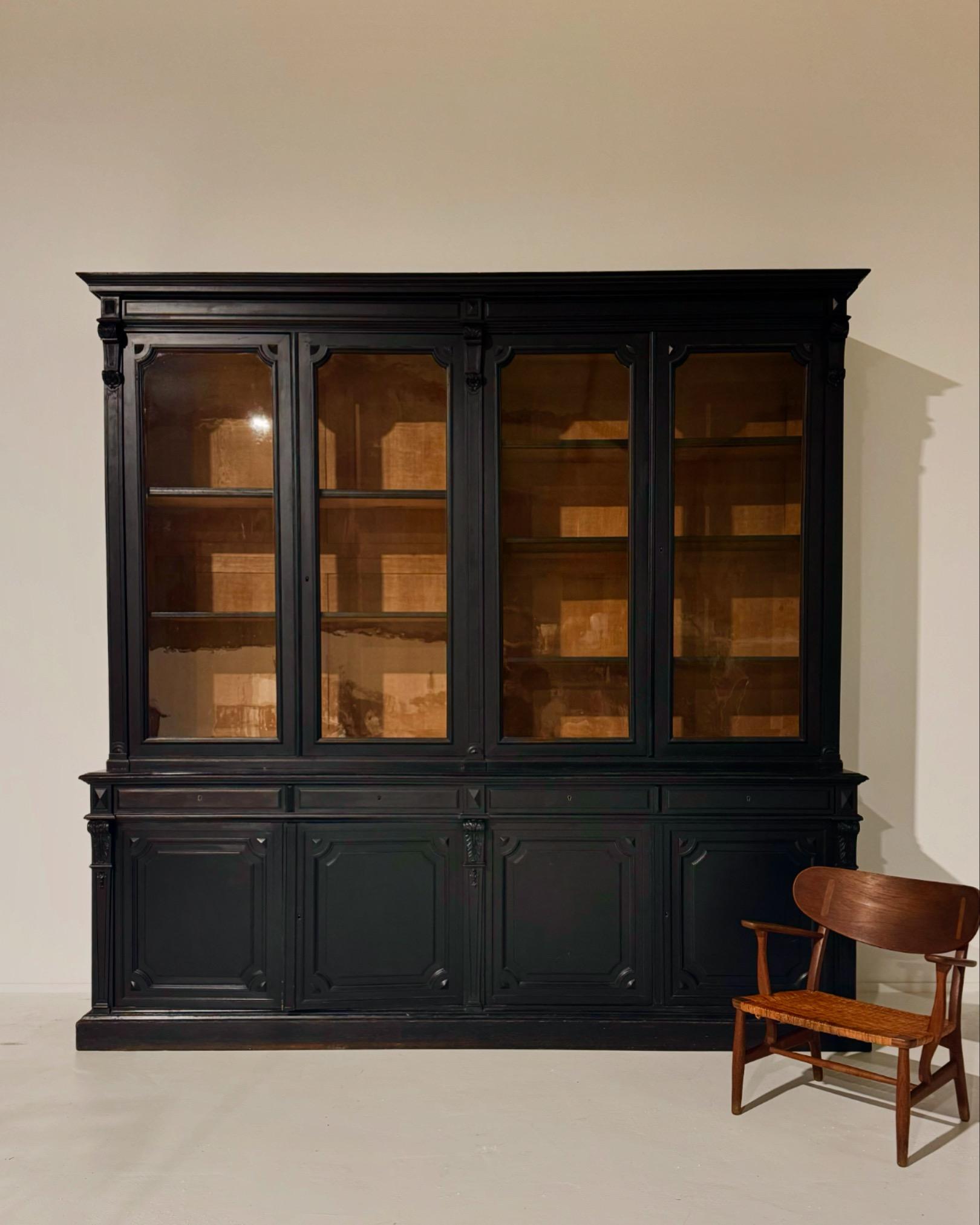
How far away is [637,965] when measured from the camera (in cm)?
328

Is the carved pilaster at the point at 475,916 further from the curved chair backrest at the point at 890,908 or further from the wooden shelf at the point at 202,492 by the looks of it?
the wooden shelf at the point at 202,492

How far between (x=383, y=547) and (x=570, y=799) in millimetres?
1137

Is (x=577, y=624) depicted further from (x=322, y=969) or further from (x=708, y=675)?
(x=322, y=969)

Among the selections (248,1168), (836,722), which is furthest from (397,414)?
(248,1168)

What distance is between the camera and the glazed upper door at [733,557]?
130 inches

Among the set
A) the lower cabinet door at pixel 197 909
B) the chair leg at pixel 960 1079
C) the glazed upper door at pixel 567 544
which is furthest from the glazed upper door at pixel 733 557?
the lower cabinet door at pixel 197 909

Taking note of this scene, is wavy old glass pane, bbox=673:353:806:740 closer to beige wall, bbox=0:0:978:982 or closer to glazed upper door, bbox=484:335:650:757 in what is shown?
glazed upper door, bbox=484:335:650:757

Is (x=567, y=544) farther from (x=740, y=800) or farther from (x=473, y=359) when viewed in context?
(x=740, y=800)

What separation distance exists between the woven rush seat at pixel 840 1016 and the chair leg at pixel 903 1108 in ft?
0.14

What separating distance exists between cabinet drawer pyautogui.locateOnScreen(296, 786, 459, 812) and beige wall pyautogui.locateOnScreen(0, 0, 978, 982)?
4.07 feet

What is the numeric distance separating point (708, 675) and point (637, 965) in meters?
1.07

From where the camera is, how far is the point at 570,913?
3.29 meters

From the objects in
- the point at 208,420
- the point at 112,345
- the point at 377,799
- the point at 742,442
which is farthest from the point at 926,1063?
the point at 112,345

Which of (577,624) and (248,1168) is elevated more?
(577,624)
